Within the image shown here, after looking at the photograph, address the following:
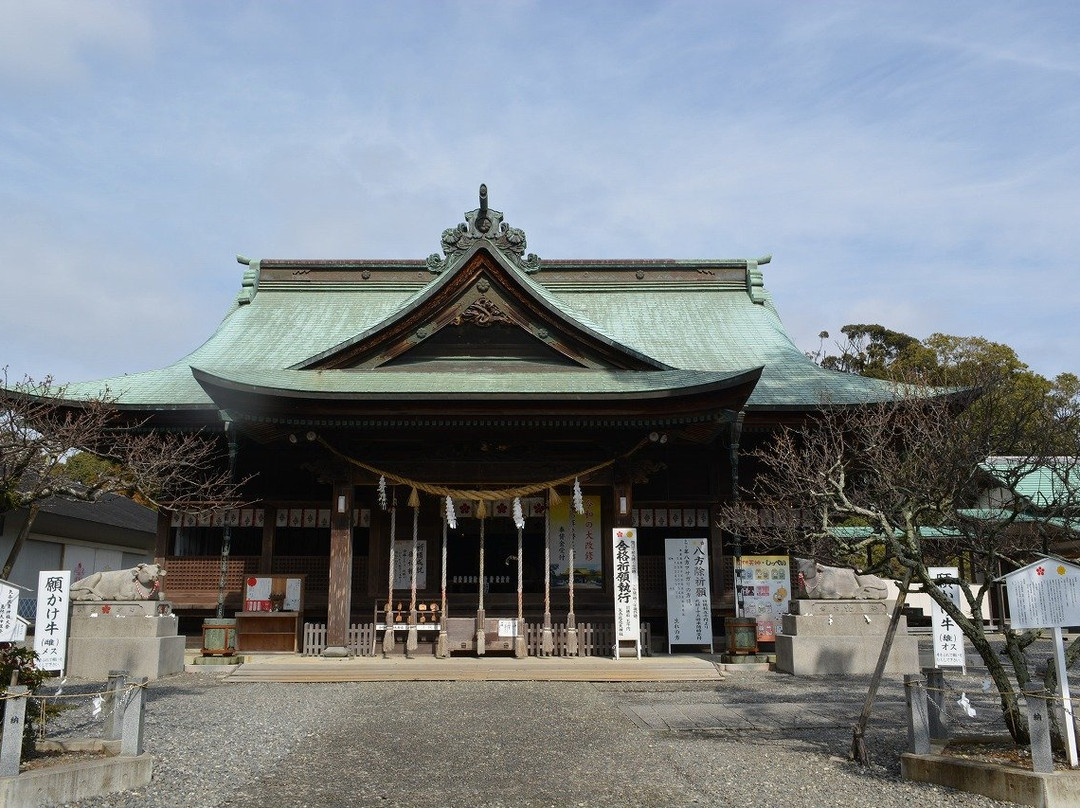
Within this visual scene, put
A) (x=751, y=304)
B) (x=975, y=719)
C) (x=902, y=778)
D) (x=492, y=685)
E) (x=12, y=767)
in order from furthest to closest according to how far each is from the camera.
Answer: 1. (x=751, y=304)
2. (x=492, y=685)
3. (x=975, y=719)
4. (x=902, y=778)
5. (x=12, y=767)

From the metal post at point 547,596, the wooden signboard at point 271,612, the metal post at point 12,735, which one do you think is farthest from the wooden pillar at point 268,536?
the metal post at point 12,735

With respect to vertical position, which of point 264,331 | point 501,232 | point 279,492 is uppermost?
point 501,232

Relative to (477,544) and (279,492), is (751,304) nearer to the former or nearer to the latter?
(477,544)

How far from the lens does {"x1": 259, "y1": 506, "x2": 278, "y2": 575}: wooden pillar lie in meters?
19.8

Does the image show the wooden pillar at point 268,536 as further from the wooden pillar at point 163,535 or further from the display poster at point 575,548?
the display poster at point 575,548

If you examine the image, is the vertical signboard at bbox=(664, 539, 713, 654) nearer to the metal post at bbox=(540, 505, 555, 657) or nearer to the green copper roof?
the metal post at bbox=(540, 505, 555, 657)

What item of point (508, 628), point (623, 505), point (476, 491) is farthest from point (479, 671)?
point (623, 505)

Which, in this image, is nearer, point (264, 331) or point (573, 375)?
point (573, 375)

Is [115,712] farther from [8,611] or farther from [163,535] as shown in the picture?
[163,535]

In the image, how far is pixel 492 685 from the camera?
1524 centimetres

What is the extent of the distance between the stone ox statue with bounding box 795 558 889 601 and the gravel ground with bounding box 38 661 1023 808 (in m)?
2.18

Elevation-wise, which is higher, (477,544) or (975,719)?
(477,544)

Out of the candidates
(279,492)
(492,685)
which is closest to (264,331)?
(279,492)

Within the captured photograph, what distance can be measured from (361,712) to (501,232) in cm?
1237
